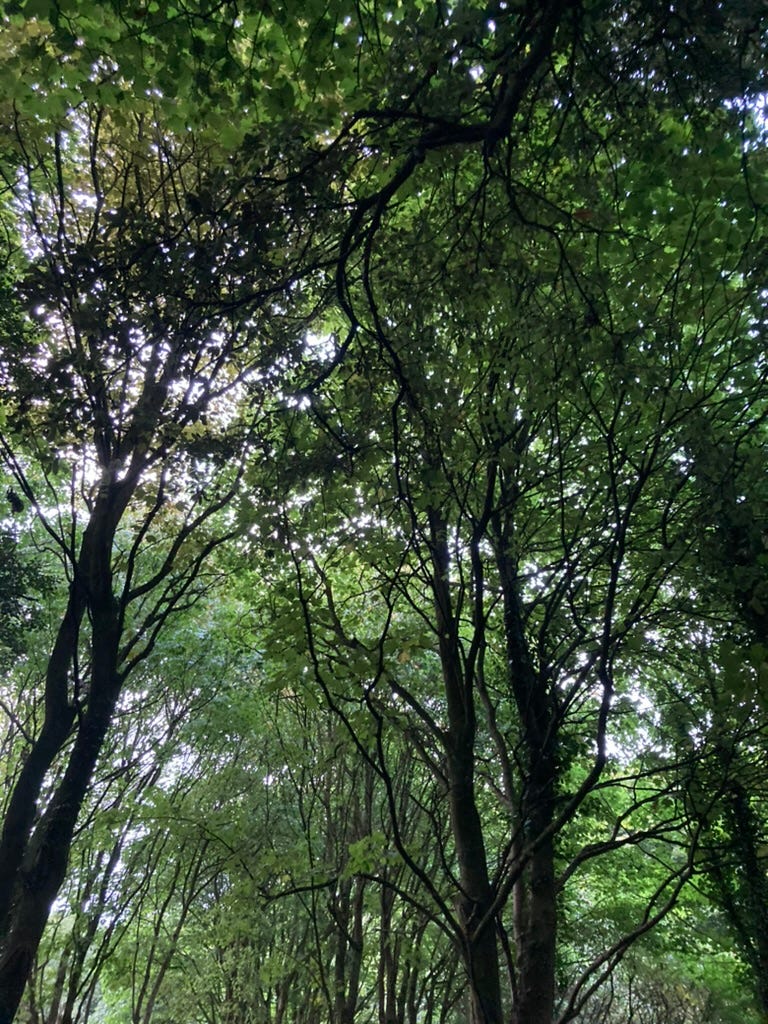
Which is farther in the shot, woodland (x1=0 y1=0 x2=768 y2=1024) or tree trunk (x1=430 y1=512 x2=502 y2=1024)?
tree trunk (x1=430 y1=512 x2=502 y2=1024)

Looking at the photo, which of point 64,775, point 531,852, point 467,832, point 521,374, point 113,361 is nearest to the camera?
point 531,852

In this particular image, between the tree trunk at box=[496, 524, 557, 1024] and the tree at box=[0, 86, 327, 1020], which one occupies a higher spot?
the tree at box=[0, 86, 327, 1020]

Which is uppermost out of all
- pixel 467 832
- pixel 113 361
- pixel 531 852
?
pixel 113 361

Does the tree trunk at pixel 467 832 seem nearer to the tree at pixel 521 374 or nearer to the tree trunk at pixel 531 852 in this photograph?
the tree at pixel 521 374

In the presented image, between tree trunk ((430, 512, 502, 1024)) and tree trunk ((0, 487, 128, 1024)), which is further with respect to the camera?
tree trunk ((0, 487, 128, 1024))

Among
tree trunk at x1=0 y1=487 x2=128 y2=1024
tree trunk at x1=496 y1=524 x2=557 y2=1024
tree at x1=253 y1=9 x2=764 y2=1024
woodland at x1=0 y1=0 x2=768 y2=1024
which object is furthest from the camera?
tree trunk at x1=0 y1=487 x2=128 y2=1024

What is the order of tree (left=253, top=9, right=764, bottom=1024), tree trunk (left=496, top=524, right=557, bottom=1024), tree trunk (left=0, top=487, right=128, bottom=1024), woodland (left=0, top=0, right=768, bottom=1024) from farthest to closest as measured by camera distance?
tree trunk (left=0, top=487, right=128, bottom=1024) < tree trunk (left=496, top=524, right=557, bottom=1024) < tree (left=253, top=9, right=764, bottom=1024) < woodland (left=0, top=0, right=768, bottom=1024)

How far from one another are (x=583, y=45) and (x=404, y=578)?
234cm

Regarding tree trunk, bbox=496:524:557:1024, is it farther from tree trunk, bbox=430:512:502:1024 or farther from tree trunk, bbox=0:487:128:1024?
tree trunk, bbox=0:487:128:1024

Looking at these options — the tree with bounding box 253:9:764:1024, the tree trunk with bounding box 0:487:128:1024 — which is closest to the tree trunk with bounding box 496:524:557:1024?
the tree with bounding box 253:9:764:1024

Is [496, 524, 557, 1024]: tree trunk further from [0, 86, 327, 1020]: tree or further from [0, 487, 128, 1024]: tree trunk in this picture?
[0, 487, 128, 1024]: tree trunk

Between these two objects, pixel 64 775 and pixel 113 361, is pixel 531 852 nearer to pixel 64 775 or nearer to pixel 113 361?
pixel 113 361

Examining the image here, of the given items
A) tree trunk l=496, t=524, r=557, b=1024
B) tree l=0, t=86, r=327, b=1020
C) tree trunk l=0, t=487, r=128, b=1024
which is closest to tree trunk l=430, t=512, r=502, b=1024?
tree trunk l=496, t=524, r=557, b=1024

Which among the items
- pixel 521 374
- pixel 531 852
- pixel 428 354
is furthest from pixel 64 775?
pixel 521 374
